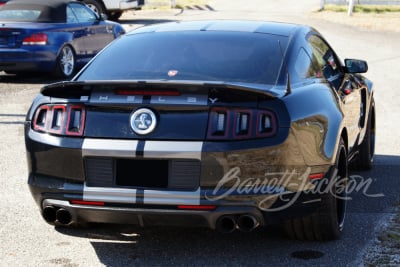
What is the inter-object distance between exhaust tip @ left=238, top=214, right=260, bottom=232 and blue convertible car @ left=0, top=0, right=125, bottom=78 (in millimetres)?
10707

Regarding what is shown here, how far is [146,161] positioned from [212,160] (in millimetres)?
390

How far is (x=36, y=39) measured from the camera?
15.5 m

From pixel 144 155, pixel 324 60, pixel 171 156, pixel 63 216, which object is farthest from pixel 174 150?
pixel 324 60

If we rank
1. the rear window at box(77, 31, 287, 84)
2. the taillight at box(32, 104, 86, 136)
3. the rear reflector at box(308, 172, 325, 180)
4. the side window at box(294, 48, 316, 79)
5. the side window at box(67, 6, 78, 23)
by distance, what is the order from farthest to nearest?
the side window at box(67, 6, 78, 23), the side window at box(294, 48, 316, 79), the rear window at box(77, 31, 287, 84), the rear reflector at box(308, 172, 325, 180), the taillight at box(32, 104, 86, 136)

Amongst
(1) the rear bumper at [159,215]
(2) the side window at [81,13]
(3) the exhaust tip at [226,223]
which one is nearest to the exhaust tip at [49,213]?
(1) the rear bumper at [159,215]

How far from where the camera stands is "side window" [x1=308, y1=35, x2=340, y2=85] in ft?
22.5

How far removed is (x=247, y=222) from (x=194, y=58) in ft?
4.72

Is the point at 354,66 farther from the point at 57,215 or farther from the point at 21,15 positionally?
the point at 21,15

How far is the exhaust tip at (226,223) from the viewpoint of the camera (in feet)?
17.2

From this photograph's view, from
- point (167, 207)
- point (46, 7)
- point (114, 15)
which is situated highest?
point (167, 207)

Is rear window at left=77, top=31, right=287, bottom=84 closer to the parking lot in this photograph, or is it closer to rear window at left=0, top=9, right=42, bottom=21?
the parking lot

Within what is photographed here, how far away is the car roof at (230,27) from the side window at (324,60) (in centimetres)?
24

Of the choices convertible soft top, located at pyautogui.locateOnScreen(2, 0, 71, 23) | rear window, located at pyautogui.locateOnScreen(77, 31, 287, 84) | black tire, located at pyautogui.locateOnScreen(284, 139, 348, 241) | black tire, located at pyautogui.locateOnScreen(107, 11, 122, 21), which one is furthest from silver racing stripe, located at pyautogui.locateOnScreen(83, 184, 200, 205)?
black tire, located at pyautogui.locateOnScreen(107, 11, 122, 21)

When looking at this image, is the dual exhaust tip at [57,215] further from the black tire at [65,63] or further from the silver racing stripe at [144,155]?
the black tire at [65,63]
